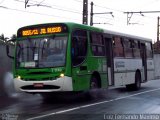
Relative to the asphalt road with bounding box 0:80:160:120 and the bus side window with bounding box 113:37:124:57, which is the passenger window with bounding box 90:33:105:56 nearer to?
the bus side window with bounding box 113:37:124:57

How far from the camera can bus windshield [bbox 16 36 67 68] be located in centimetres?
1559

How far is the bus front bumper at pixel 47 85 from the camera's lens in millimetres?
15383

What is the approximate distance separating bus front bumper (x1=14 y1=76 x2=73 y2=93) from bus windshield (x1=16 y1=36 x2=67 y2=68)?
0.57 metres

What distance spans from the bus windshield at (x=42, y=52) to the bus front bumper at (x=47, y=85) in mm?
574

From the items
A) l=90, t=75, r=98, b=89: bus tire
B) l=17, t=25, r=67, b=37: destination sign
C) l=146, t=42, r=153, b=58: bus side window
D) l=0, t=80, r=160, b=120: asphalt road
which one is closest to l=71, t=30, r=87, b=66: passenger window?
l=17, t=25, r=67, b=37: destination sign

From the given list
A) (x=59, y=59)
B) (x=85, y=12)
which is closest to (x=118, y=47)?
(x=59, y=59)

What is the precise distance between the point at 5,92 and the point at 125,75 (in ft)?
18.9

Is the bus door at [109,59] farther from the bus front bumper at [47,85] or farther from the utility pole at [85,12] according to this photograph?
the utility pole at [85,12]

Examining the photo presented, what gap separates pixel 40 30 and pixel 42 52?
99 centimetres

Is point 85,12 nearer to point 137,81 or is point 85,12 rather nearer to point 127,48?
point 137,81

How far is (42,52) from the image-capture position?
51.7 ft

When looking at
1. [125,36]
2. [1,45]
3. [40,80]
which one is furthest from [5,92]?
[125,36]

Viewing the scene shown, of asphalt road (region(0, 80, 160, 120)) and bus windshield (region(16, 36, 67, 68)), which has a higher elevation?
bus windshield (region(16, 36, 67, 68))

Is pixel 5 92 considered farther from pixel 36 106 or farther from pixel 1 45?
pixel 36 106
